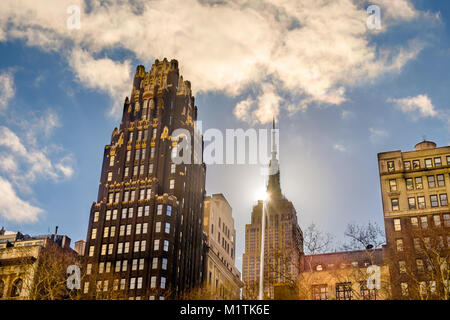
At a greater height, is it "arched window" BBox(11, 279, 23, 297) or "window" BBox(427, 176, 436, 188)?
"window" BBox(427, 176, 436, 188)

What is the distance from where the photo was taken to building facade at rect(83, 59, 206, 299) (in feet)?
350

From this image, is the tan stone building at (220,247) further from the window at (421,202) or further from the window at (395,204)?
the window at (421,202)

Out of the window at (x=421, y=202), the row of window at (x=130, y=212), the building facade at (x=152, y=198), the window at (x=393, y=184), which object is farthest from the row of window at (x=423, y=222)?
the row of window at (x=130, y=212)

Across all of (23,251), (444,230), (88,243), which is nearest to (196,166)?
(88,243)

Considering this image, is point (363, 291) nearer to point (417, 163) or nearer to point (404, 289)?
point (404, 289)

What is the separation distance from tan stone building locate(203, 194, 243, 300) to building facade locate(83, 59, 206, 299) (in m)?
9.96

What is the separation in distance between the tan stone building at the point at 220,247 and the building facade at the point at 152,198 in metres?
9.96

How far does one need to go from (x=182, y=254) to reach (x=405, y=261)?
51.2 meters

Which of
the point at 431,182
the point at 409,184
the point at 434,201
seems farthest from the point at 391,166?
the point at 434,201

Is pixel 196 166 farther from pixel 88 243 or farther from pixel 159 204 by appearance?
pixel 88 243

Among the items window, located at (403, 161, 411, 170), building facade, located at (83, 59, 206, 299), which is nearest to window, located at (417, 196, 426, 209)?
window, located at (403, 161, 411, 170)

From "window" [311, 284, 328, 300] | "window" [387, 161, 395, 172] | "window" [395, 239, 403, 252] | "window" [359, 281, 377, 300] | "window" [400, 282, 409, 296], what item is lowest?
"window" [359, 281, 377, 300]

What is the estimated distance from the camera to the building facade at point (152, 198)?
107 meters

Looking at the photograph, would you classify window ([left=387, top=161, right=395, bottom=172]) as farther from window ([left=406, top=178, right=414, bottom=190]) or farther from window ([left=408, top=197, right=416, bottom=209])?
window ([left=408, top=197, right=416, bottom=209])
